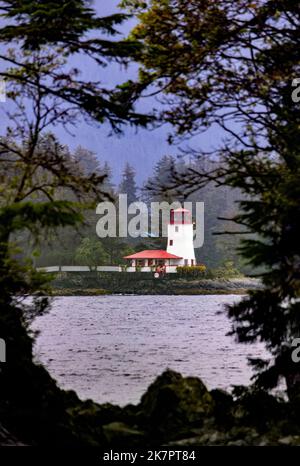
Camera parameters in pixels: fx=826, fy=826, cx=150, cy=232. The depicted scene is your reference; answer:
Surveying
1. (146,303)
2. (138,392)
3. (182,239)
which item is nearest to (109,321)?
(146,303)

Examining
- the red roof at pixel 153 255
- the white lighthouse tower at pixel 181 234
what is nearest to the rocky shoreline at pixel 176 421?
the white lighthouse tower at pixel 181 234

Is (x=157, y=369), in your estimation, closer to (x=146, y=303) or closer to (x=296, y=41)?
(x=296, y=41)

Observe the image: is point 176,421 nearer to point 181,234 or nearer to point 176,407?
point 176,407

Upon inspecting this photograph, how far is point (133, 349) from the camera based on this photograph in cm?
3778

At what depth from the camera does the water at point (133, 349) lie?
25.4m

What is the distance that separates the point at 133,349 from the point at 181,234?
1786 inches

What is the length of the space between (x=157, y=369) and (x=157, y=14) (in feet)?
64.8

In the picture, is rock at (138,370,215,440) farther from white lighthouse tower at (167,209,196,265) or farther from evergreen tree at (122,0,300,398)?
white lighthouse tower at (167,209,196,265)

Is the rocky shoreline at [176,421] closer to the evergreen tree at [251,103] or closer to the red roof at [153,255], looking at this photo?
the evergreen tree at [251,103]

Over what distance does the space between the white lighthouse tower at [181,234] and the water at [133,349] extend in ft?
42.2

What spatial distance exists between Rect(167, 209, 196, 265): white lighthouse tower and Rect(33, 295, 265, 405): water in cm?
1287

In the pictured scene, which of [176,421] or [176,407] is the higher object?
[176,407]

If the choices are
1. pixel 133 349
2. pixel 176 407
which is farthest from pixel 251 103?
pixel 133 349

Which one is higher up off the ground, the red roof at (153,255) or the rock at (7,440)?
the red roof at (153,255)
